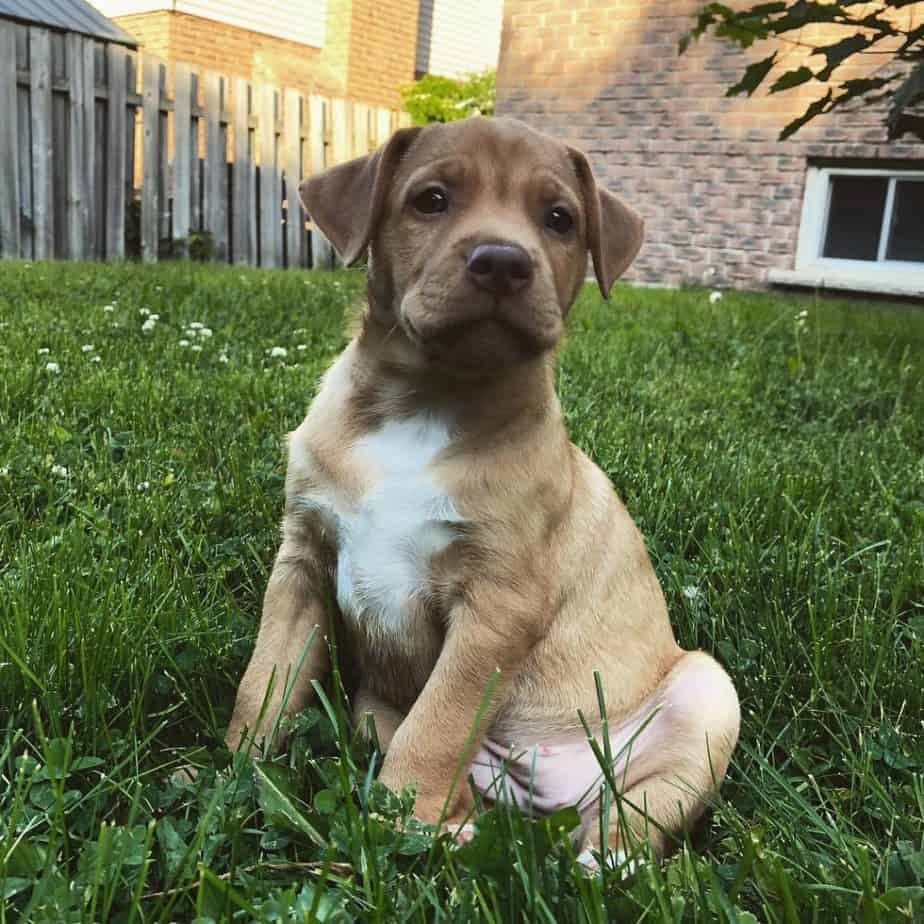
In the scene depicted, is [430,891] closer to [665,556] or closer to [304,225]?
[665,556]

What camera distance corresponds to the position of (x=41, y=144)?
30.0 feet

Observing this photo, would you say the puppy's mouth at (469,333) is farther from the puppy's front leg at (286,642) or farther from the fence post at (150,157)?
the fence post at (150,157)

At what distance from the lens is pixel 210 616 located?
8.05ft

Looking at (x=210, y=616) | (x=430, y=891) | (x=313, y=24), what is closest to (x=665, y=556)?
(x=210, y=616)

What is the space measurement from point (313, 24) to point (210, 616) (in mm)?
18732

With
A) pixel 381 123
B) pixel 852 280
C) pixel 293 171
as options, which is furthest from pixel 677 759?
pixel 381 123

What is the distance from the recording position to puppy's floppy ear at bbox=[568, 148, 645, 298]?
246 cm

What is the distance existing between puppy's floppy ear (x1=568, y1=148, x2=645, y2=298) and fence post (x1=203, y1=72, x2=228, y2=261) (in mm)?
8665

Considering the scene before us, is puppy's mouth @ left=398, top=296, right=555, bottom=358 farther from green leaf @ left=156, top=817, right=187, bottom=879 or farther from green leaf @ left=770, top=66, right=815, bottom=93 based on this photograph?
green leaf @ left=770, top=66, right=815, bottom=93

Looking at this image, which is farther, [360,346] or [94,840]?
[360,346]

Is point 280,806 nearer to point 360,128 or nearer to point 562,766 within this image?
point 562,766

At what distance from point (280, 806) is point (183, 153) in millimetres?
9530

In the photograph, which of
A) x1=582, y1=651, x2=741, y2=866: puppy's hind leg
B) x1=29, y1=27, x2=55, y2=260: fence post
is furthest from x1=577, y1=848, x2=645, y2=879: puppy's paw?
x1=29, y1=27, x2=55, y2=260: fence post

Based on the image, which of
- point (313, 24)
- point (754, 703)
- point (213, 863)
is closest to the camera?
point (213, 863)
